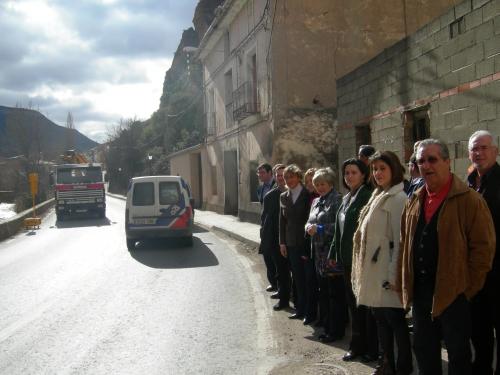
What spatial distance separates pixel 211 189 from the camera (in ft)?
88.7

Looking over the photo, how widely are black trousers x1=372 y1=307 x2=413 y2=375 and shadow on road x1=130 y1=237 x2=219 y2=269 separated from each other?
256 inches

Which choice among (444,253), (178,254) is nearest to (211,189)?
(178,254)

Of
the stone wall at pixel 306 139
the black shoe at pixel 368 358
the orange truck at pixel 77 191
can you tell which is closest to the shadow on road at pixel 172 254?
the stone wall at pixel 306 139

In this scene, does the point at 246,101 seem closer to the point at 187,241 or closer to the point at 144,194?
the point at 144,194

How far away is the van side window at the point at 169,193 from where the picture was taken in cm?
1285

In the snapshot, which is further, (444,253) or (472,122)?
(472,122)

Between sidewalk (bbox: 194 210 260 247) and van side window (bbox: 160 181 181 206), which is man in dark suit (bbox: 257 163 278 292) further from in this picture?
van side window (bbox: 160 181 181 206)

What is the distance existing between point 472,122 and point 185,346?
4.45 metres

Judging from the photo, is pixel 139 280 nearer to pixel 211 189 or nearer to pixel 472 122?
pixel 472 122

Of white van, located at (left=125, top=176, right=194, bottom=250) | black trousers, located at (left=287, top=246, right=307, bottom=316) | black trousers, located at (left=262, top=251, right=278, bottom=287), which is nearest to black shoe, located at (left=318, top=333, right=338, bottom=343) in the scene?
black trousers, located at (left=287, top=246, right=307, bottom=316)

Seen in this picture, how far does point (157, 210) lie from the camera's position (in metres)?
12.7

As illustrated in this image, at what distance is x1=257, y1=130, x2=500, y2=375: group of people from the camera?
301 centimetres

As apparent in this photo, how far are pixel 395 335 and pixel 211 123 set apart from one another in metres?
23.1

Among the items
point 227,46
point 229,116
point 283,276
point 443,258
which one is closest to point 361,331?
point 443,258
